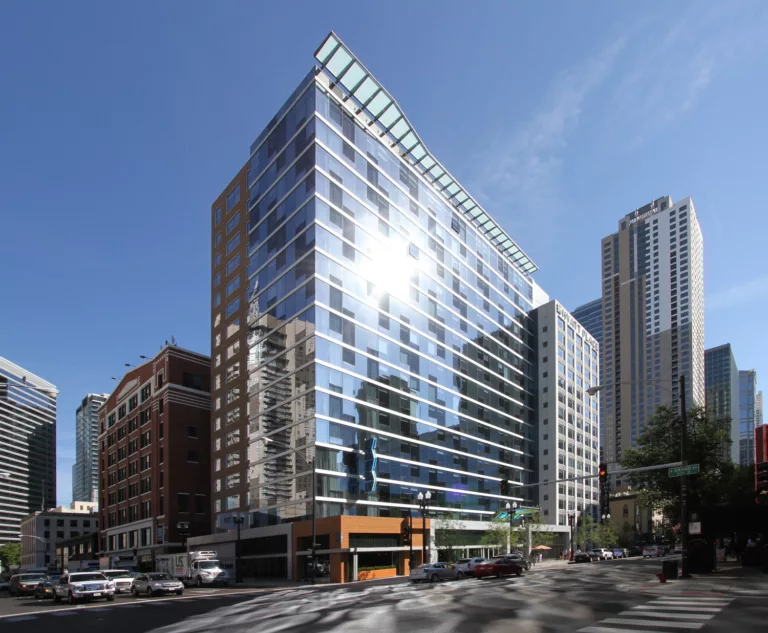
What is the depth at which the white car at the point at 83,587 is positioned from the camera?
3478 centimetres

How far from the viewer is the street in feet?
59.3

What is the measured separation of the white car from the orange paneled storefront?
20.7m

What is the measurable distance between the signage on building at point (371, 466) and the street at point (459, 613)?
111ft

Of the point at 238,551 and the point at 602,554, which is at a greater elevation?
the point at 238,551

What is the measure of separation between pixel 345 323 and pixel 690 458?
33765 mm

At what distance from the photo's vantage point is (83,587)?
34.8 meters

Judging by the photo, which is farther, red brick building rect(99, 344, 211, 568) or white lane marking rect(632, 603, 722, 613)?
red brick building rect(99, 344, 211, 568)

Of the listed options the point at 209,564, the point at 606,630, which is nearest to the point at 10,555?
the point at 209,564

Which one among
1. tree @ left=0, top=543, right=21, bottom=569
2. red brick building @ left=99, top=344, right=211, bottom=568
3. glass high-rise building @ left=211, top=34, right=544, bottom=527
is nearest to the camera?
glass high-rise building @ left=211, top=34, right=544, bottom=527

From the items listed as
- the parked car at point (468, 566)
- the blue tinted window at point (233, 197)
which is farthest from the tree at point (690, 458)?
the blue tinted window at point (233, 197)

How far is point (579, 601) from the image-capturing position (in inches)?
958

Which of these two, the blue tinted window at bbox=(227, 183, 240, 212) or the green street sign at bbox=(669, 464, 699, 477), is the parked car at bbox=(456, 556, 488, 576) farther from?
the blue tinted window at bbox=(227, 183, 240, 212)

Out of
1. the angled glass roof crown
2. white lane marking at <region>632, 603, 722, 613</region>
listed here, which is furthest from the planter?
the angled glass roof crown

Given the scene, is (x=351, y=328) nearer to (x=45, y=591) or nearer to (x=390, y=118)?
(x=390, y=118)
